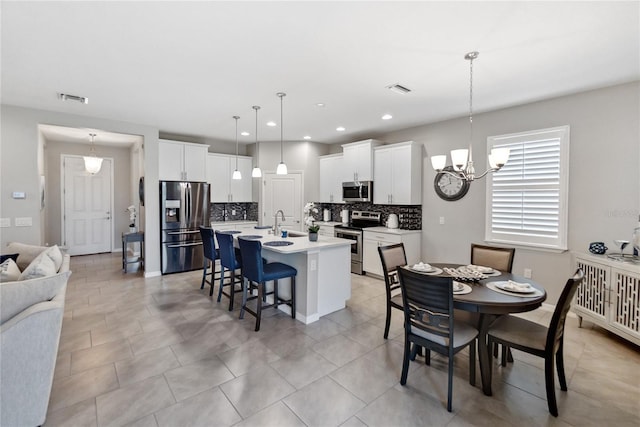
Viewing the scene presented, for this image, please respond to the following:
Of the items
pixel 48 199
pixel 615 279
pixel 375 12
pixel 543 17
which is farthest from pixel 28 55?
pixel 615 279

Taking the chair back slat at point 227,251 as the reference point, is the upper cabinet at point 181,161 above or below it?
above

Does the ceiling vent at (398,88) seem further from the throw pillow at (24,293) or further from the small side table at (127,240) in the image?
the small side table at (127,240)

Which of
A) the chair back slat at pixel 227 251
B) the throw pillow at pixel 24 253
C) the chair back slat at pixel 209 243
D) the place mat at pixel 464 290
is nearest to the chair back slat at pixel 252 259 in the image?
the chair back slat at pixel 227 251

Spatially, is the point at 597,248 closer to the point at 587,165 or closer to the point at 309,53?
the point at 587,165

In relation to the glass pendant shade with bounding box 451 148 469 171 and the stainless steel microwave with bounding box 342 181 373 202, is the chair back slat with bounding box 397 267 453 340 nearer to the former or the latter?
the glass pendant shade with bounding box 451 148 469 171

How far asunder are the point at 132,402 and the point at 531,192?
473 centimetres

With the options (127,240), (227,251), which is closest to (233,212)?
(127,240)

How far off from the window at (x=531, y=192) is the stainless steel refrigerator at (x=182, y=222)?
493cm

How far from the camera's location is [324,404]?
6.88 feet

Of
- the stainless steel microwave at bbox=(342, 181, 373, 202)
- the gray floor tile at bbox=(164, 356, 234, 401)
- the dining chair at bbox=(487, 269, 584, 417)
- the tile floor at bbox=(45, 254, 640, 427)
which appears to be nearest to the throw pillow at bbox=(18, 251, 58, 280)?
the tile floor at bbox=(45, 254, 640, 427)

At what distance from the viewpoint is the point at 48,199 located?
6.69 meters

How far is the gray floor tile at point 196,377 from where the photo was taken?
7.33ft

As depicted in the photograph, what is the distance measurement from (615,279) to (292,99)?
3993mm

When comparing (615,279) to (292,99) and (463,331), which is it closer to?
(463,331)
